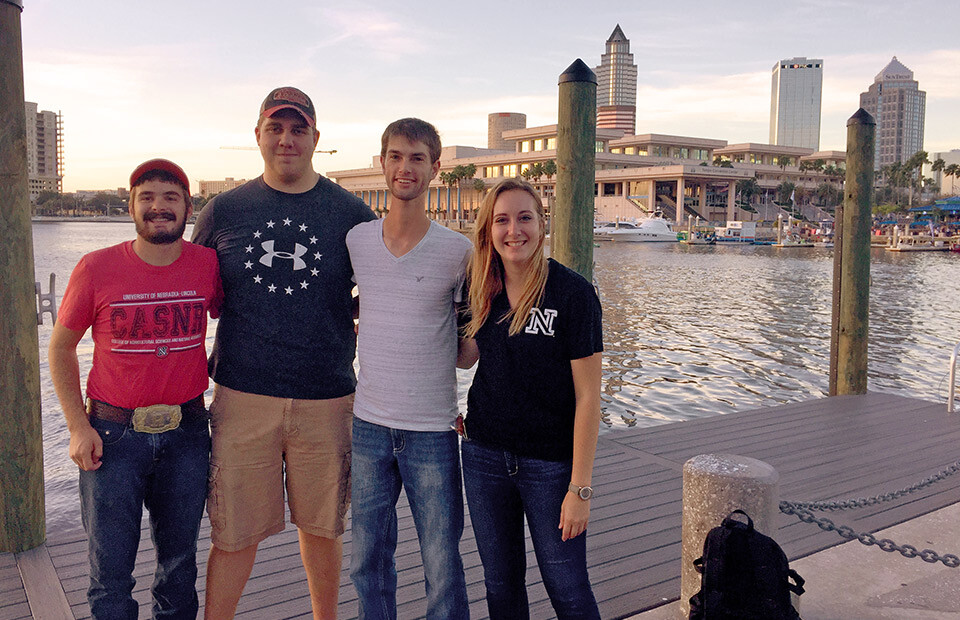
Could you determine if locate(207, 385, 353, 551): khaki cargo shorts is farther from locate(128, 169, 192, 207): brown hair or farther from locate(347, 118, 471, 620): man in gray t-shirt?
locate(128, 169, 192, 207): brown hair

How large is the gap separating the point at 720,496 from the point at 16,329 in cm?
360

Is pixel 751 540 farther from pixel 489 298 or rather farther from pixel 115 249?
pixel 115 249

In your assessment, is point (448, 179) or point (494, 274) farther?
point (448, 179)

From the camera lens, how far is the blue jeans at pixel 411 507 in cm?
279

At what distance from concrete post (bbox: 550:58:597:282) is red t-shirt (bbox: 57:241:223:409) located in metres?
3.25

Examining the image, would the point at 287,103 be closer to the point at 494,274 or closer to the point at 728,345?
the point at 494,274

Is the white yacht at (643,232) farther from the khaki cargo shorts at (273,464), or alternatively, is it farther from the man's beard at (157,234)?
the man's beard at (157,234)

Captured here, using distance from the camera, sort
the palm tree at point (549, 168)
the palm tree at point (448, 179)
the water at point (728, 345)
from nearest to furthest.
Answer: the water at point (728, 345)
the palm tree at point (549, 168)
the palm tree at point (448, 179)

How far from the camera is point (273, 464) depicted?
3104 millimetres

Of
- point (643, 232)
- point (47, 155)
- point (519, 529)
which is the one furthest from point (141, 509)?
point (47, 155)

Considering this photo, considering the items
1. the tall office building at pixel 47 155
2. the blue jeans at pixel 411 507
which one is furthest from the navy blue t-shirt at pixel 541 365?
the tall office building at pixel 47 155

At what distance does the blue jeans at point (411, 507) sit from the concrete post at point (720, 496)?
1.27 m

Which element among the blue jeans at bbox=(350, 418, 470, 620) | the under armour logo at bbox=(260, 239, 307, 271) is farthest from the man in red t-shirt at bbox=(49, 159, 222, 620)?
the blue jeans at bbox=(350, 418, 470, 620)

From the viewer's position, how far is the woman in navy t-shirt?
263 centimetres
